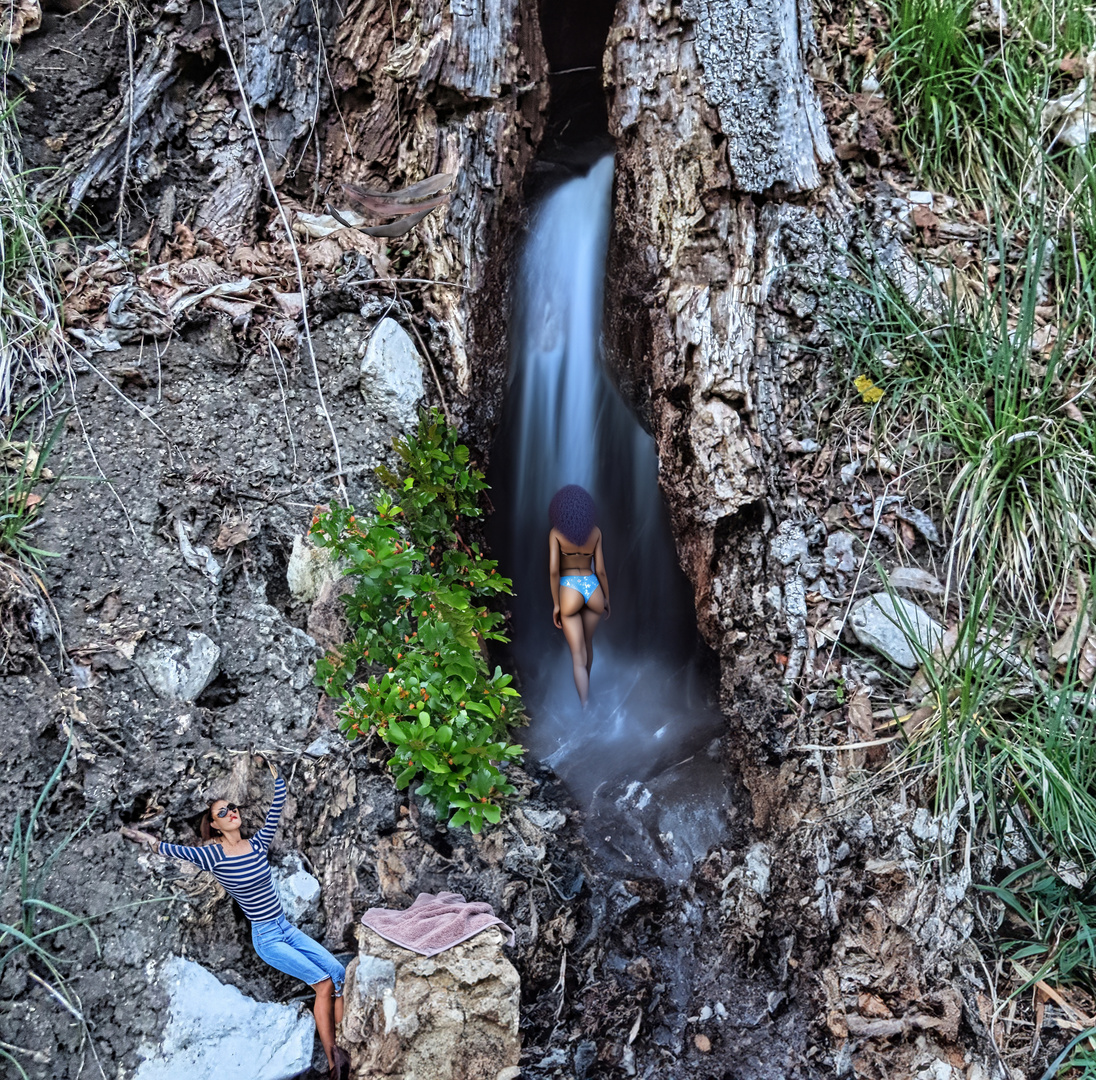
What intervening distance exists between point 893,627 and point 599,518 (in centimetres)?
188

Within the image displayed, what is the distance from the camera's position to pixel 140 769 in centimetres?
220

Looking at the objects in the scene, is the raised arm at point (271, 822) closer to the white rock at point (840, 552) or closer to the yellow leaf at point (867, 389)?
the white rock at point (840, 552)

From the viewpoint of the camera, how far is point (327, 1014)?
207cm

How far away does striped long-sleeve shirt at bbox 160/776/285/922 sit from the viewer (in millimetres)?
1971

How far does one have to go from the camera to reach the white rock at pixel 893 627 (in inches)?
97.0

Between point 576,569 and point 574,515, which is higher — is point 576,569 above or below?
below

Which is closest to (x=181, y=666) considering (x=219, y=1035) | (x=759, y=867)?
(x=219, y=1035)

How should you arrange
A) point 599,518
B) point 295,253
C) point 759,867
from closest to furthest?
point 759,867 → point 295,253 → point 599,518

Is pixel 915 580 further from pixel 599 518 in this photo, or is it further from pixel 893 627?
pixel 599 518

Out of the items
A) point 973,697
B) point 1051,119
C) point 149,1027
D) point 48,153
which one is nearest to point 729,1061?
point 973,697

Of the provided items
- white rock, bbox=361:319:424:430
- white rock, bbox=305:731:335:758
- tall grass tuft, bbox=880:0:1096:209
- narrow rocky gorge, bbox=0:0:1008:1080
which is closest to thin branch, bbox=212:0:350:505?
narrow rocky gorge, bbox=0:0:1008:1080

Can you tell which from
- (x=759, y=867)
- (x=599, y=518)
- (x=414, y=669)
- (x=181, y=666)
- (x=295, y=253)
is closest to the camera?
(x=181, y=666)

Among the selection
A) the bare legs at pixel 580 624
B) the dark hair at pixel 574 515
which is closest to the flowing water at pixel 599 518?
→ the bare legs at pixel 580 624

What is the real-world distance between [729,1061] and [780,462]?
1903 mm
